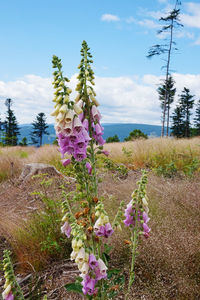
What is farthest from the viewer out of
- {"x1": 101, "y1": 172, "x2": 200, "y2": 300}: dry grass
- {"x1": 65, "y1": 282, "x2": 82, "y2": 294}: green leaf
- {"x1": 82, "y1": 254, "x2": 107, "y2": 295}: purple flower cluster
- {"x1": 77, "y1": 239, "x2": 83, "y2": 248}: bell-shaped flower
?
{"x1": 101, "y1": 172, "x2": 200, "y2": 300}: dry grass

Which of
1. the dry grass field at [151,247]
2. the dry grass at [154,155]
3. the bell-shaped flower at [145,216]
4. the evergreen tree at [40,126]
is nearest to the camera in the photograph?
the bell-shaped flower at [145,216]

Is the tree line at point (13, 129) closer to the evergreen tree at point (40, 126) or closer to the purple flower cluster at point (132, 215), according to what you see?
the evergreen tree at point (40, 126)

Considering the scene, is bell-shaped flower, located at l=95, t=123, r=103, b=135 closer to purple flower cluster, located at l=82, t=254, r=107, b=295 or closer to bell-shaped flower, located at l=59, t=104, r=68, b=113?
bell-shaped flower, located at l=59, t=104, r=68, b=113

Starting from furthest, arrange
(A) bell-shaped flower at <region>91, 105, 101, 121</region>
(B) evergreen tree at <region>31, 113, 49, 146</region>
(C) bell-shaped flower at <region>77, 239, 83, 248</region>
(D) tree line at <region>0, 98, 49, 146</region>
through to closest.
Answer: (B) evergreen tree at <region>31, 113, 49, 146</region>
(D) tree line at <region>0, 98, 49, 146</region>
(A) bell-shaped flower at <region>91, 105, 101, 121</region>
(C) bell-shaped flower at <region>77, 239, 83, 248</region>

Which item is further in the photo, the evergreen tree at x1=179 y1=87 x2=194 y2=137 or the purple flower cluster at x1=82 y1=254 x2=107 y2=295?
the evergreen tree at x1=179 y1=87 x2=194 y2=137

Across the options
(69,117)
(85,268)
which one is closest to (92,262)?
(85,268)

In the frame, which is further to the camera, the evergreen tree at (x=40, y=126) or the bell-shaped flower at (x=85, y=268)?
the evergreen tree at (x=40, y=126)

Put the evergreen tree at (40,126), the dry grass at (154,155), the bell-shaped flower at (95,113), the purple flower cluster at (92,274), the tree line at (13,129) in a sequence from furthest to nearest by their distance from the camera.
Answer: the evergreen tree at (40,126) < the tree line at (13,129) < the dry grass at (154,155) < the bell-shaped flower at (95,113) < the purple flower cluster at (92,274)

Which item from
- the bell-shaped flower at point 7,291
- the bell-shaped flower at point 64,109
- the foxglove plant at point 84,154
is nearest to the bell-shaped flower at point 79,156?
the foxglove plant at point 84,154

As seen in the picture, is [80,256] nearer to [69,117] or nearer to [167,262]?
[69,117]

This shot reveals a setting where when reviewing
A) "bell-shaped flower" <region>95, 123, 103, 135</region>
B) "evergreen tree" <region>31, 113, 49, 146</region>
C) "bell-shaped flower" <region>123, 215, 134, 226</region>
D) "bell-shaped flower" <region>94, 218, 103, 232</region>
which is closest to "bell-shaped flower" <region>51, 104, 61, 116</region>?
"bell-shaped flower" <region>95, 123, 103, 135</region>

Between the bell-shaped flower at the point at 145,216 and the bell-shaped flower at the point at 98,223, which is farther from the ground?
the bell-shaped flower at the point at 98,223

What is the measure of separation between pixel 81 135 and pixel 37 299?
1.93 meters

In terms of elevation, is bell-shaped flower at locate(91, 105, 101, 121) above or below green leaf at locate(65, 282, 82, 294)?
above
